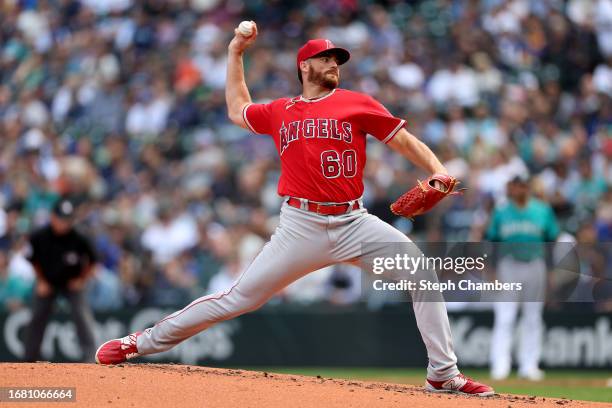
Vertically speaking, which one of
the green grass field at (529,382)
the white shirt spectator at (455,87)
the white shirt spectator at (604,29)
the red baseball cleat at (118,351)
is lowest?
the green grass field at (529,382)

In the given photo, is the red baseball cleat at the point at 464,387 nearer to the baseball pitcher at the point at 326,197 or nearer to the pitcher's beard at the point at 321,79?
the baseball pitcher at the point at 326,197

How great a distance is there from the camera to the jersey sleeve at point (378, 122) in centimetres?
652

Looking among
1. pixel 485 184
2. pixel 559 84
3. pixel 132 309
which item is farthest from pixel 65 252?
pixel 559 84

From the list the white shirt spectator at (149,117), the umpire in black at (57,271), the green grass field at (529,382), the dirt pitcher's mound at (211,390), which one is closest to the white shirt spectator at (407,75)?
the white shirt spectator at (149,117)

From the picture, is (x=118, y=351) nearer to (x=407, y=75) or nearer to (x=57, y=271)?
(x=57, y=271)

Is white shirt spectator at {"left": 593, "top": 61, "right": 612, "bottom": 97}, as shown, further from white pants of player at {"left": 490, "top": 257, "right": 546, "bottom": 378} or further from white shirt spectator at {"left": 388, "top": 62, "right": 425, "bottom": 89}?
white pants of player at {"left": 490, "top": 257, "right": 546, "bottom": 378}

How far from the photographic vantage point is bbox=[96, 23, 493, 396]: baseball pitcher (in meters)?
6.54

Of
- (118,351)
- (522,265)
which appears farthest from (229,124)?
(118,351)

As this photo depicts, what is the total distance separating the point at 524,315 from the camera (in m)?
11.3

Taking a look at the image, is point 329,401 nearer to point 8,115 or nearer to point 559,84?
point 559,84

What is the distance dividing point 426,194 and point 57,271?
5436 mm

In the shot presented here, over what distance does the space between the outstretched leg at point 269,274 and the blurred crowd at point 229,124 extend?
5858 millimetres

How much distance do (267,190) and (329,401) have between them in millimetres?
7915

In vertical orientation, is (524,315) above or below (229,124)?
below
